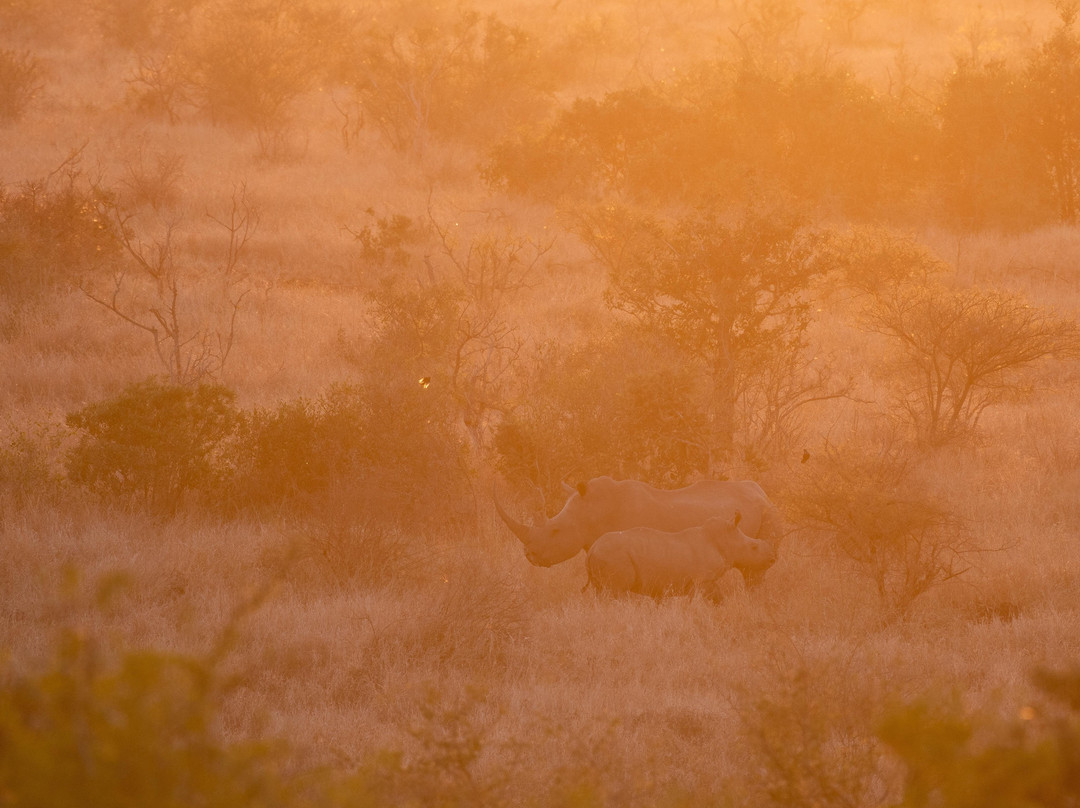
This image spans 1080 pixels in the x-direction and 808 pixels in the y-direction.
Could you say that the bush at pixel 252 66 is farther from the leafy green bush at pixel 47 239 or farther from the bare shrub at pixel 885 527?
the bare shrub at pixel 885 527

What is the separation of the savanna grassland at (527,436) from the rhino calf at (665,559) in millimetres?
192

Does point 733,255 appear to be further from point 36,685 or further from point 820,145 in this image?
point 820,145

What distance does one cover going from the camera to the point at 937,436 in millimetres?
12391

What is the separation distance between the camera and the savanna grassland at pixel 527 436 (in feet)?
15.0

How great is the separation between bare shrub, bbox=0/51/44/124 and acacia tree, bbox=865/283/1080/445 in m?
19.1

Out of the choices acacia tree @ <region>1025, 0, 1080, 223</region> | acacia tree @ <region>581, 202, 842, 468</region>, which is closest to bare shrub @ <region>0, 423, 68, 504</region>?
acacia tree @ <region>581, 202, 842, 468</region>

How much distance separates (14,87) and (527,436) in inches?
757

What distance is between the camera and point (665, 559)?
8.33 m

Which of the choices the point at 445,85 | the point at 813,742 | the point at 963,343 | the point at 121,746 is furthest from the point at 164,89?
the point at 121,746

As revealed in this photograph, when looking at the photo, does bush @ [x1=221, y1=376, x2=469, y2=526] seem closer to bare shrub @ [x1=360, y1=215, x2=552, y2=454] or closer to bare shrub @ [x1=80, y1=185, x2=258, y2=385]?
bare shrub @ [x1=360, y1=215, x2=552, y2=454]

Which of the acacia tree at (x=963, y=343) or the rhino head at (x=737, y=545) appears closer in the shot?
the rhino head at (x=737, y=545)

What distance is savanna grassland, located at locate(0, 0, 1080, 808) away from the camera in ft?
15.0

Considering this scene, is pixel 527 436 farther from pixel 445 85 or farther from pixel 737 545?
pixel 445 85

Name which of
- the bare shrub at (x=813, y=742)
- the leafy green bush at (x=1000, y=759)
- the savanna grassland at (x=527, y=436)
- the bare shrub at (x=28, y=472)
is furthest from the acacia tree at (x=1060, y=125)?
the leafy green bush at (x=1000, y=759)
